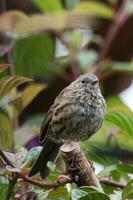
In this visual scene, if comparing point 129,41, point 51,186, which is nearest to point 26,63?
point 129,41

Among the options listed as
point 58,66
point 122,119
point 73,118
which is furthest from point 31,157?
point 58,66

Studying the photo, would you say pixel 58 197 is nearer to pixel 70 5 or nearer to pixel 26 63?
pixel 26 63

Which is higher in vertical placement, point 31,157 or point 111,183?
point 31,157

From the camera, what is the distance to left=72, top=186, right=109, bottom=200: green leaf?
191cm

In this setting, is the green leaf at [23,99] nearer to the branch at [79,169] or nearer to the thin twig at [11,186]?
the branch at [79,169]

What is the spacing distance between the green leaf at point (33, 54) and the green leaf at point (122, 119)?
4.67 ft

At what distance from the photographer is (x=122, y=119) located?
241 centimetres

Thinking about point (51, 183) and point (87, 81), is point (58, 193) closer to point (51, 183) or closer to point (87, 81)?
point (51, 183)

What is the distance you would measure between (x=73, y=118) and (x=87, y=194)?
1313mm

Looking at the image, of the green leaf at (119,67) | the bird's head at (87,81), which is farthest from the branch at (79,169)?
the green leaf at (119,67)

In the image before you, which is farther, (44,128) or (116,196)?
(44,128)

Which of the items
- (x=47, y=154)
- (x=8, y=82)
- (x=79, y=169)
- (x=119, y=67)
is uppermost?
(x=8, y=82)

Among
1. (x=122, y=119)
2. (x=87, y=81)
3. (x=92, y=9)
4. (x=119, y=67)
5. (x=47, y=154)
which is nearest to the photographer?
(x=122, y=119)

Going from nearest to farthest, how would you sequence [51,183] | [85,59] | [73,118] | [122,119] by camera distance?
[51,183]
[122,119]
[73,118]
[85,59]
